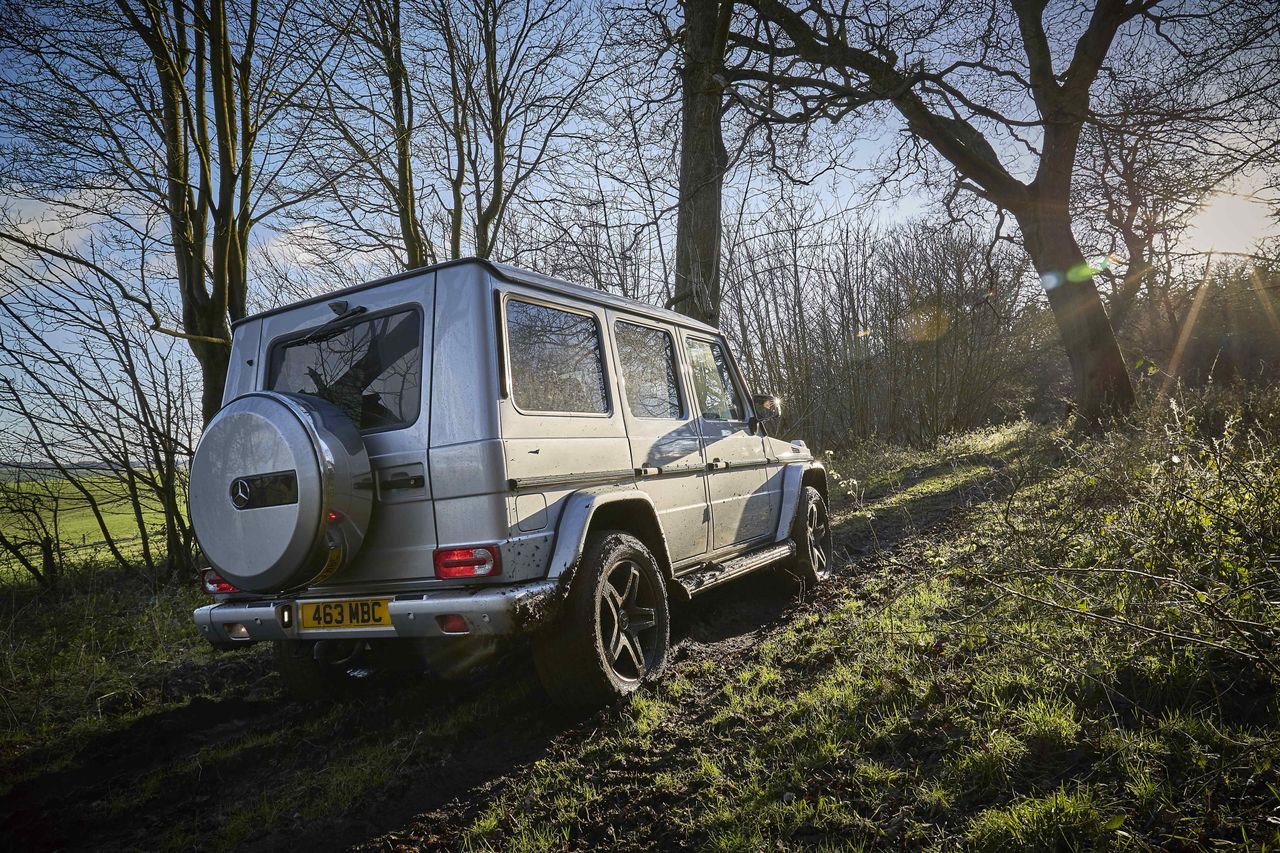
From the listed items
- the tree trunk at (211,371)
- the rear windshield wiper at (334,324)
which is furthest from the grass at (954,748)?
the tree trunk at (211,371)

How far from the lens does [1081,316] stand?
36.2 feet

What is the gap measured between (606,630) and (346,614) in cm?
114

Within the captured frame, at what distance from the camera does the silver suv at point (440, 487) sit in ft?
9.57

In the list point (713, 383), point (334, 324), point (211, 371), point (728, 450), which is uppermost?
point (211, 371)

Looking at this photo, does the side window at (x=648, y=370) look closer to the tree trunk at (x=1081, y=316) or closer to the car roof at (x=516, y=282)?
the car roof at (x=516, y=282)

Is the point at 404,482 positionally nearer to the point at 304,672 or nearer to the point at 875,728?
the point at 304,672

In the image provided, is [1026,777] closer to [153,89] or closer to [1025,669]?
[1025,669]

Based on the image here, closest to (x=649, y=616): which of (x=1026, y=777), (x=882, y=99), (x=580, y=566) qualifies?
(x=580, y=566)

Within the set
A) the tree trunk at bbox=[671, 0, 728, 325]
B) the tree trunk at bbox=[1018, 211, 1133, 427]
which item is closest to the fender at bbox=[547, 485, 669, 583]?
the tree trunk at bbox=[671, 0, 728, 325]

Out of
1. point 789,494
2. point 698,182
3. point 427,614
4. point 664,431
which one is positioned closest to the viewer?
point 427,614

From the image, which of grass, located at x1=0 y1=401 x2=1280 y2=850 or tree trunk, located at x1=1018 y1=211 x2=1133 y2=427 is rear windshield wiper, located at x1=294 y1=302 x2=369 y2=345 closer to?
grass, located at x1=0 y1=401 x2=1280 y2=850

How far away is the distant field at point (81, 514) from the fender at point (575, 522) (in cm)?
565

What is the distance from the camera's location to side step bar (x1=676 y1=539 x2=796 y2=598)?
159 inches

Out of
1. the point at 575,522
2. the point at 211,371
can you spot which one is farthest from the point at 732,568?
the point at 211,371
